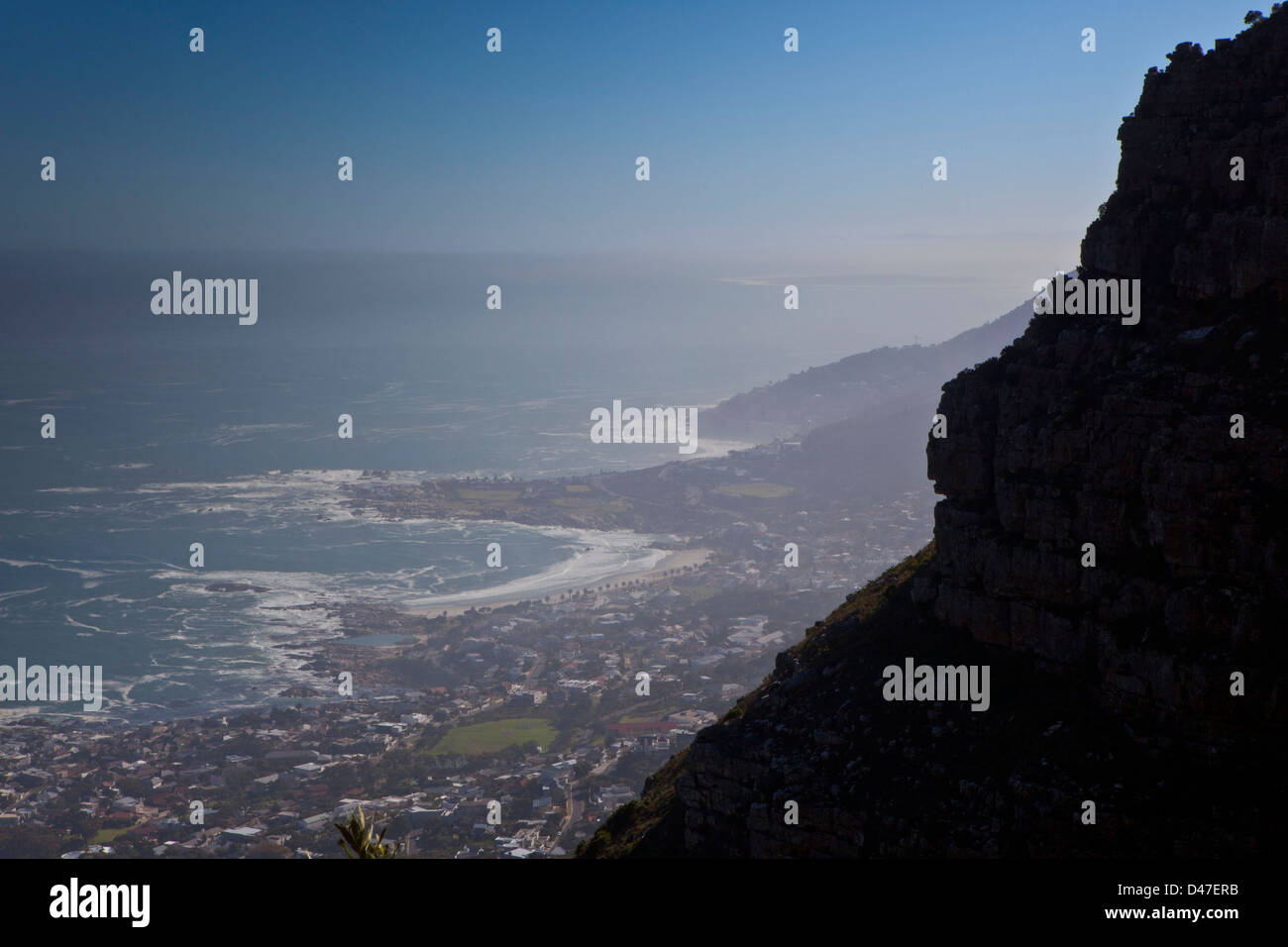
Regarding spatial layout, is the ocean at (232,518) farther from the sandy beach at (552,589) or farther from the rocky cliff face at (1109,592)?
the rocky cliff face at (1109,592)

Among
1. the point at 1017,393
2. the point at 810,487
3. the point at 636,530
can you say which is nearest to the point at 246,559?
the point at 636,530

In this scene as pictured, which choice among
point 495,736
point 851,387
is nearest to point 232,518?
point 495,736

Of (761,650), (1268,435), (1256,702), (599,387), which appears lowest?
(761,650)

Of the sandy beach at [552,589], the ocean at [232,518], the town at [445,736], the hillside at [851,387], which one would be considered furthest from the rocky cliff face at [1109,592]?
the hillside at [851,387]

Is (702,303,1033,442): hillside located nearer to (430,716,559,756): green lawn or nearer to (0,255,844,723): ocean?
(0,255,844,723): ocean

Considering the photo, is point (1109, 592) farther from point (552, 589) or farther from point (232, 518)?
point (232, 518)
